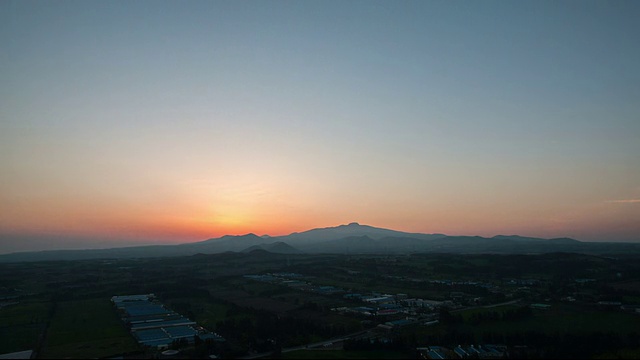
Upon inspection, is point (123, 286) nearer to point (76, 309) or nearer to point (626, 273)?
point (76, 309)

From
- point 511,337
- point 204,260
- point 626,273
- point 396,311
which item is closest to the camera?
point 511,337

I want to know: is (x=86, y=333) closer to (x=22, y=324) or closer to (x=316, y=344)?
(x=22, y=324)

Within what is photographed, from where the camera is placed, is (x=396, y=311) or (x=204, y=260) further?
(x=204, y=260)

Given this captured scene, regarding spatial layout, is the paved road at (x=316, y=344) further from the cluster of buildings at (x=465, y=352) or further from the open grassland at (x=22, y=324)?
the open grassland at (x=22, y=324)

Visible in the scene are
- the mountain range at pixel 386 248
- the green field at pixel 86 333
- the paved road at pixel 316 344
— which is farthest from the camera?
the mountain range at pixel 386 248

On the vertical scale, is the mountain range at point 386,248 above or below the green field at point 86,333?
above

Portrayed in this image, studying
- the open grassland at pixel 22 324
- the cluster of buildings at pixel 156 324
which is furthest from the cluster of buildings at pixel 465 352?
the open grassland at pixel 22 324

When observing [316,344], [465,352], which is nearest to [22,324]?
[316,344]

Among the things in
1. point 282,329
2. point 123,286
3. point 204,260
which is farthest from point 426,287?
point 204,260
